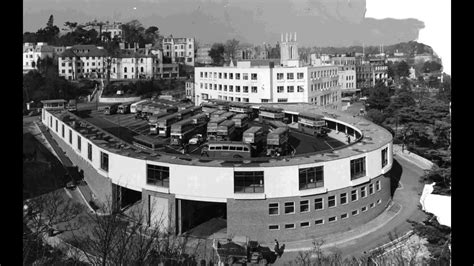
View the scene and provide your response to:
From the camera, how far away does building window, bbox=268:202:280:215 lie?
541cm

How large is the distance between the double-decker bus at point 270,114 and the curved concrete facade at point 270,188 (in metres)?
4.60

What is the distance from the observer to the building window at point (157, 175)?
18.6 ft

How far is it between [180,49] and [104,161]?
18544mm

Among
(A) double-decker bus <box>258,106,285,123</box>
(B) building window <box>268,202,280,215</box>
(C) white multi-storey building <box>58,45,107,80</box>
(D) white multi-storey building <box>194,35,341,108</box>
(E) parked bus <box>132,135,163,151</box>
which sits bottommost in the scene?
(B) building window <box>268,202,280,215</box>

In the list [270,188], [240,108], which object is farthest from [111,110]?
[270,188]

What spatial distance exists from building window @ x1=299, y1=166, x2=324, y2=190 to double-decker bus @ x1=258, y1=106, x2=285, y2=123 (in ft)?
17.1

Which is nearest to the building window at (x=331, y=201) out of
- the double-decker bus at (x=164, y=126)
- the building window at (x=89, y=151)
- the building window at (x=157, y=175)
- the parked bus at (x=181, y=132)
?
the building window at (x=157, y=175)

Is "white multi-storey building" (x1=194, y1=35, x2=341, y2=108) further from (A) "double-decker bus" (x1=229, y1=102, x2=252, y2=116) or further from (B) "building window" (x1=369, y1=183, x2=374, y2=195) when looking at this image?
(B) "building window" (x1=369, y1=183, x2=374, y2=195)

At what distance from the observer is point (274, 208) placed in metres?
5.43

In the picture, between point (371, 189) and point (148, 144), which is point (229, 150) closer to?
point (148, 144)

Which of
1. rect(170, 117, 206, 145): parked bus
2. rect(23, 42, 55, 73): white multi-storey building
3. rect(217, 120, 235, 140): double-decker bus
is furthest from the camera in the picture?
rect(23, 42, 55, 73): white multi-storey building

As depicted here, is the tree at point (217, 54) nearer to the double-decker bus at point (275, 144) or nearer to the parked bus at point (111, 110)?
the parked bus at point (111, 110)

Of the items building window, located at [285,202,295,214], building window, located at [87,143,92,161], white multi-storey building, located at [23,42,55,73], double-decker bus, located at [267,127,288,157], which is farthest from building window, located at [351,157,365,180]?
white multi-storey building, located at [23,42,55,73]
